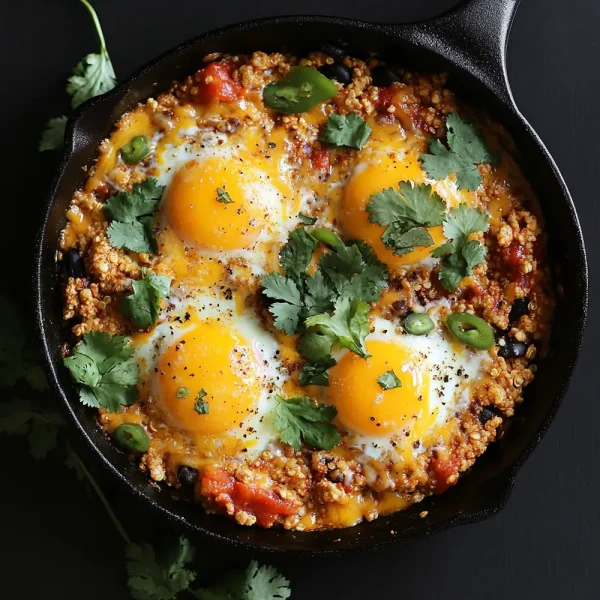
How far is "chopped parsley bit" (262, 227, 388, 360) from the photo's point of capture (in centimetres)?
351

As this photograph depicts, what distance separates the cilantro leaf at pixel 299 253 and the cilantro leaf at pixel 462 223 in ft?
2.03

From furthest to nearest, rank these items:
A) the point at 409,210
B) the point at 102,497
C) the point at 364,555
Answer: the point at 364,555
the point at 102,497
the point at 409,210

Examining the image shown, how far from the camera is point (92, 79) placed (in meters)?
3.76

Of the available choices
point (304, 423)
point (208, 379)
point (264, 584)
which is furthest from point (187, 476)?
point (264, 584)

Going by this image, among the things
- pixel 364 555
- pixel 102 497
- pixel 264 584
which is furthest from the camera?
pixel 364 555

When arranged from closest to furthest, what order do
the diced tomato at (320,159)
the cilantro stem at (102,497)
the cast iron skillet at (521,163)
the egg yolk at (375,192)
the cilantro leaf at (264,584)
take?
the cast iron skillet at (521,163) → the egg yolk at (375,192) → the diced tomato at (320,159) → the cilantro leaf at (264,584) → the cilantro stem at (102,497)

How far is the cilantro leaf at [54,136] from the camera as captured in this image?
3.84 m

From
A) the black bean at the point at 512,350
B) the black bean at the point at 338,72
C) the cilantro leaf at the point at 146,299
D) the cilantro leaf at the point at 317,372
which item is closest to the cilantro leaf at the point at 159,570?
the cilantro leaf at the point at 317,372

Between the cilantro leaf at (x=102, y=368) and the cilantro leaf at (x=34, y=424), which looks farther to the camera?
the cilantro leaf at (x=34, y=424)

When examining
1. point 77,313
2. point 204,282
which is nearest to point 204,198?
point 204,282

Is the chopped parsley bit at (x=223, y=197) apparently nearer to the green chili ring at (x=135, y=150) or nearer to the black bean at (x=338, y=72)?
the green chili ring at (x=135, y=150)

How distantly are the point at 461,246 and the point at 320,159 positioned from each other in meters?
0.77

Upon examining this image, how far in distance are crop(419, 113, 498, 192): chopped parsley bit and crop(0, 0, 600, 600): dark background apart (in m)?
0.61

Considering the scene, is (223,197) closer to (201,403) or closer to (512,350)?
(201,403)
